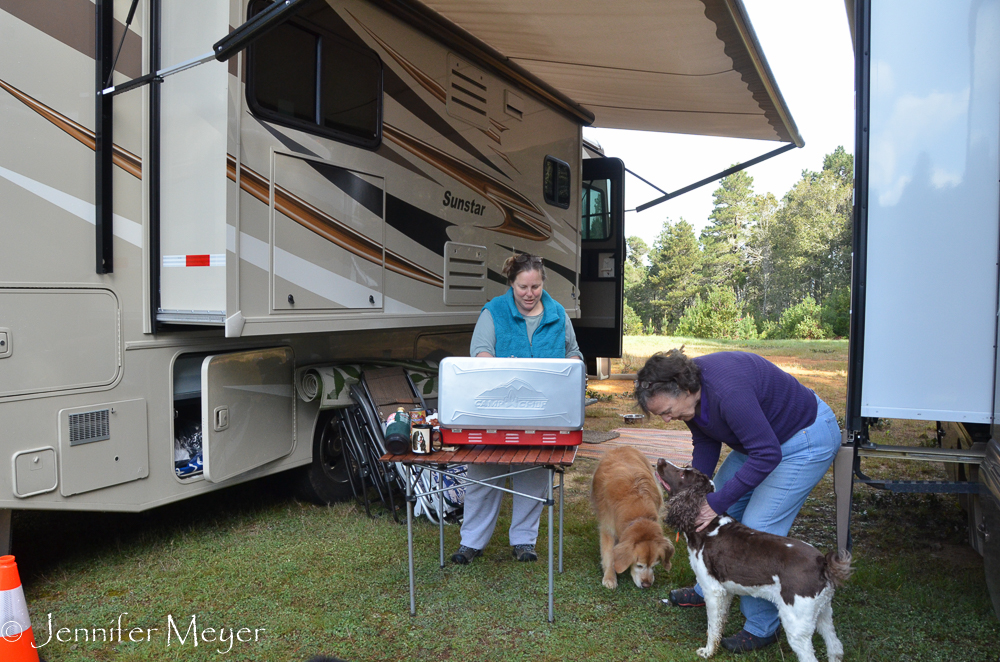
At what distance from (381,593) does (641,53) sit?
373 centimetres

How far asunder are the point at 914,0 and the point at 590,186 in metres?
5.70

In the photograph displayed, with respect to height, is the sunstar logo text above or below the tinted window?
below

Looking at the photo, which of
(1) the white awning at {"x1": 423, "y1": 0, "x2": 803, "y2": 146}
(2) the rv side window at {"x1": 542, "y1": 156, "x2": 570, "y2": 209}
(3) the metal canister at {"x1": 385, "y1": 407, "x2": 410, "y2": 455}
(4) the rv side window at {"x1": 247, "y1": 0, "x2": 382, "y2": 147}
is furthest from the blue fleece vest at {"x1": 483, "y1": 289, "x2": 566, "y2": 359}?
(2) the rv side window at {"x1": 542, "y1": 156, "x2": 570, "y2": 209}

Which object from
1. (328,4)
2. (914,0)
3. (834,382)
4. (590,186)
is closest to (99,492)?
(328,4)

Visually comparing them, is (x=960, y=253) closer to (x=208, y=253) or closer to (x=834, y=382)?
(x=208, y=253)

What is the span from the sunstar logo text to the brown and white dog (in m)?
2.80

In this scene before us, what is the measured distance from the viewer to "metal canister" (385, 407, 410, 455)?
3.04m

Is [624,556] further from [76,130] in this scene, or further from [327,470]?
[76,130]

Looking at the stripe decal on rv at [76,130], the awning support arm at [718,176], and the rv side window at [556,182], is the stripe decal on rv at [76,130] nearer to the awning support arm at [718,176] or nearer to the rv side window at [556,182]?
the rv side window at [556,182]

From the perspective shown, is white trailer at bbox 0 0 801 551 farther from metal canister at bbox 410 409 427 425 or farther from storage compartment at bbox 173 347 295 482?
metal canister at bbox 410 409 427 425

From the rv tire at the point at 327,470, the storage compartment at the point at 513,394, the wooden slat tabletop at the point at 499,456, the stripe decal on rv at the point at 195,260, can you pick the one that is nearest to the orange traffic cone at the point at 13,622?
the wooden slat tabletop at the point at 499,456

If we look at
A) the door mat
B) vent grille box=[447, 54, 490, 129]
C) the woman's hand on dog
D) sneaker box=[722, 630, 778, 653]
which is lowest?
sneaker box=[722, 630, 778, 653]

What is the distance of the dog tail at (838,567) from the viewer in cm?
228

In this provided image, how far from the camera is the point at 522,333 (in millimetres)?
3559
